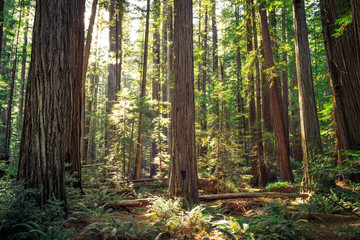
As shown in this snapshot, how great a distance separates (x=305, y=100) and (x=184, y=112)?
4354mm

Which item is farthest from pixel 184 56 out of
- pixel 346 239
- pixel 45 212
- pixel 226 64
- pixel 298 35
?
pixel 226 64

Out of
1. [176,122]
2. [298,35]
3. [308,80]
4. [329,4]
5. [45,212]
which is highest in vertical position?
[329,4]

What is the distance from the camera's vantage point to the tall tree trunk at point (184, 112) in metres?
5.40

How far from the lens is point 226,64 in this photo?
21.4m

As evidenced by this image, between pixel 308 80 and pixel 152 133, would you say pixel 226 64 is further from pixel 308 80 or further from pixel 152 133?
pixel 308 80

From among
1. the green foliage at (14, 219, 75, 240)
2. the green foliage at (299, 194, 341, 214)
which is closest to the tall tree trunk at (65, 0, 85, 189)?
the green foliage at (14, 219, 75, 240)

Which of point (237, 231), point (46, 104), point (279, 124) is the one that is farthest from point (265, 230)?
point (279, 124)

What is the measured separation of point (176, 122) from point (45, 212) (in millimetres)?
3473

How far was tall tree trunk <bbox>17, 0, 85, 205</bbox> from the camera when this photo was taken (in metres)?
3.79

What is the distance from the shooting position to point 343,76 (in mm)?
5855

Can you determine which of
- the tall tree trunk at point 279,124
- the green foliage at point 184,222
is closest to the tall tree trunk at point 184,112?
the green foliage at point 184,222

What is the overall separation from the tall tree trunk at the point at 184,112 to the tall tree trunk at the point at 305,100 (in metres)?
3.82

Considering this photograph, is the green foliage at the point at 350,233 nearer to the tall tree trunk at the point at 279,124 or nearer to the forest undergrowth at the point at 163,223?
the forest undergrowth at the point at 163,223

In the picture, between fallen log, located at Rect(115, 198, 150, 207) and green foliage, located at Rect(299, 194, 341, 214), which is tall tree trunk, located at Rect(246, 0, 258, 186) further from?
fallen log, located at Rect(115, 198, 150, 207)
